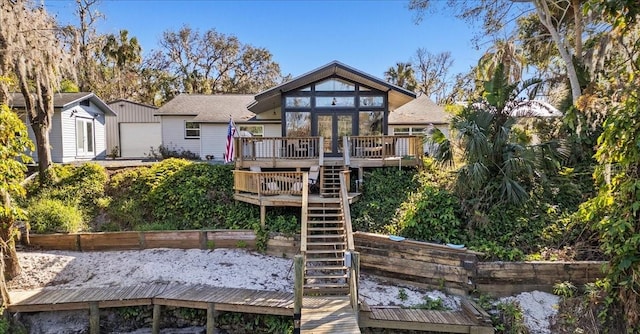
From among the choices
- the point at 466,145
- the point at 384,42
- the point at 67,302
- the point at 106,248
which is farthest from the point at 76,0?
the point at 466,145

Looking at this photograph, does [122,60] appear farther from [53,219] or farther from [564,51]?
[564,51]

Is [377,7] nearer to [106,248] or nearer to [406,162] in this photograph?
[406,162]

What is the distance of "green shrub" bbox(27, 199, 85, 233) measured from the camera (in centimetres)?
951

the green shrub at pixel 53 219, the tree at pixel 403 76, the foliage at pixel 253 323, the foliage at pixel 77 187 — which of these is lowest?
the foliage at pixel 253 323

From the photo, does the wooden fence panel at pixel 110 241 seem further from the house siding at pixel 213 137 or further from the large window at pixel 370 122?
the house siding at pixel 213 137

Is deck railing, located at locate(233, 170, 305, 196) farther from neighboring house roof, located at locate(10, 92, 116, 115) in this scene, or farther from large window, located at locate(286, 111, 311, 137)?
neighboring house roof, located at locate(10, 92, 116, 115)

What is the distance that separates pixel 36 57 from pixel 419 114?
50.0 feet

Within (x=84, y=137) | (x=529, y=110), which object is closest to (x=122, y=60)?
(x=84, y=137)

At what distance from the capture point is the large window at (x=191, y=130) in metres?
18.2

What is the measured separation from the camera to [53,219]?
31.6 ft

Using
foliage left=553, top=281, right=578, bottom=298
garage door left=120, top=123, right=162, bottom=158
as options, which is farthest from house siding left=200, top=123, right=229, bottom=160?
foliage left=553, top=281, right=578, bottom=298

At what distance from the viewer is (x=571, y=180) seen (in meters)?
9.02

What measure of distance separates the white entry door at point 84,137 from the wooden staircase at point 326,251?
12.7 meters

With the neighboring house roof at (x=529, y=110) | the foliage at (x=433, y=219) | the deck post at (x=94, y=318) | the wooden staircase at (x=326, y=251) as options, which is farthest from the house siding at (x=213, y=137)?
the neighboring house roof at (x=529, y=110)
